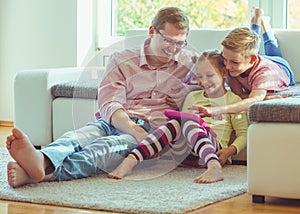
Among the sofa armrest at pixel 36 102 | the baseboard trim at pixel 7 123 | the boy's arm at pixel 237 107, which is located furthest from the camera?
the baseboard trim at pixel 7 123

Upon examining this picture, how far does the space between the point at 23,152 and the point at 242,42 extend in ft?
3.25

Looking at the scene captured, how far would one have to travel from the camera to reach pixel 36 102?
370 centimetres

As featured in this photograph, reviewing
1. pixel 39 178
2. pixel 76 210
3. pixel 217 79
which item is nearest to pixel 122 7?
pixel 217 79

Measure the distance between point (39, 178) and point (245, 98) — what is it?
942 millimetres

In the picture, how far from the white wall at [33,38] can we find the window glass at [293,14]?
52.9 inches

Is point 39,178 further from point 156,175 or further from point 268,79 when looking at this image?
point 268,79

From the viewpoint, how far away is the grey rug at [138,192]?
2.23 meters

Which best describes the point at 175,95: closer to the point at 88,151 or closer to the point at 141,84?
the point at 141,84

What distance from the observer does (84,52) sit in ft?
15.8

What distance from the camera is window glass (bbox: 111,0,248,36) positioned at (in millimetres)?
4539

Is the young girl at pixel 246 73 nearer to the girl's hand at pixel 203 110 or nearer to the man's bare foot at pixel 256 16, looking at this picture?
the girl's hand at pixel 203 110

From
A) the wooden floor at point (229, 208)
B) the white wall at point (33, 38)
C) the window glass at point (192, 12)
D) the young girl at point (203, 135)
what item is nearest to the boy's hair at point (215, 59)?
the young girl at point (203, 135)

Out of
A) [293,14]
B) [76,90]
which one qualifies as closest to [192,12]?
[293,14]

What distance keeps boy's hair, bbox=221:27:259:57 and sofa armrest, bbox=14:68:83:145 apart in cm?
112
